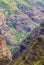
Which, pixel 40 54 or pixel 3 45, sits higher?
pixel 40 54

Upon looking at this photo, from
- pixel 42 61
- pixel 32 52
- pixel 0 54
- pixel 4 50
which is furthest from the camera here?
pixel 4 50

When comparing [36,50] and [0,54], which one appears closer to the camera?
[36,50]

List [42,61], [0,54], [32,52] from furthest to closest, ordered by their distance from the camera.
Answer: [0,54]
[32,52]
[42,61]

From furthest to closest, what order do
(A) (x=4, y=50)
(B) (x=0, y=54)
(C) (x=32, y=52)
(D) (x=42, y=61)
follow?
(A) (x=4, y=50), (B) (x=0, y=54), (C) (x=32, y=52), (D) (x=42, y=61)

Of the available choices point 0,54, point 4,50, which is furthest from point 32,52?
point 4,50

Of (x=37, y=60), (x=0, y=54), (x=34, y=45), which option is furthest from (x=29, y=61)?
(x=0, y=54)

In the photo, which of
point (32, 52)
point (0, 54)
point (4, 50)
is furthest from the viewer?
point (4, 50)

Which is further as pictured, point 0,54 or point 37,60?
point 0,54

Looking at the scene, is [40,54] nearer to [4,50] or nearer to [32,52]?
[32,52]

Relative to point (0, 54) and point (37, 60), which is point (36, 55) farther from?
point (0, 54)
